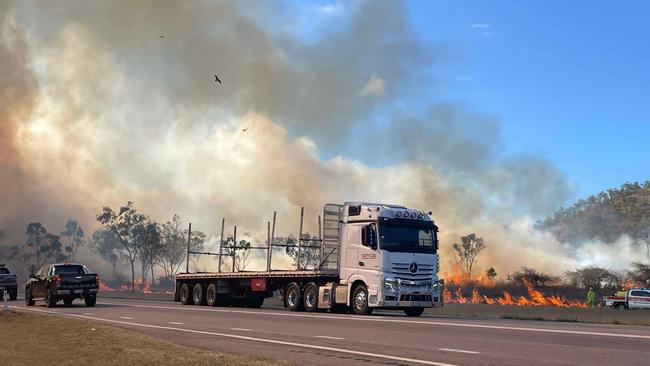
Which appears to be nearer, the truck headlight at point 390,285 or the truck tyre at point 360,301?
the truck headlight at point 390,285

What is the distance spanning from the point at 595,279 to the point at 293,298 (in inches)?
2867

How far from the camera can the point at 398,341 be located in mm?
16984

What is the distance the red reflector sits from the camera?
115ft

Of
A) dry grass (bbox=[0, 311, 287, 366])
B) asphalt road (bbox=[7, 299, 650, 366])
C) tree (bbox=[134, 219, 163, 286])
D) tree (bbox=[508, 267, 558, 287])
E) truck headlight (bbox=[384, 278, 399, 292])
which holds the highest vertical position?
tree (bbox=[134, 219, 163, 286])

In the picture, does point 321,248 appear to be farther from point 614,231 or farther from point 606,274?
point 614,231

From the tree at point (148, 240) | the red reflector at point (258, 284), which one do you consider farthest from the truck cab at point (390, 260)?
the tree at point (148, 240)

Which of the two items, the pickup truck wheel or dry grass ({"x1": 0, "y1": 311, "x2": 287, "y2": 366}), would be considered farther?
the pickup truck wheel

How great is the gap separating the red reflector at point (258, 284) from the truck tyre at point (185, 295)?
6356 mm

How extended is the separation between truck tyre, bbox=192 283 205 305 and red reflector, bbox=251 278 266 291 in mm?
4584

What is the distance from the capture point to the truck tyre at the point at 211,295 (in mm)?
38309

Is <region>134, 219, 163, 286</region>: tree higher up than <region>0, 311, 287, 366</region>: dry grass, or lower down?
higher up

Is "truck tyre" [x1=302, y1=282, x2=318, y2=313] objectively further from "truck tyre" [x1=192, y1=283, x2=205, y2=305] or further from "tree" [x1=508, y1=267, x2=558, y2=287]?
"tree" [x1=508, y1=267, x2=558, y2=287]

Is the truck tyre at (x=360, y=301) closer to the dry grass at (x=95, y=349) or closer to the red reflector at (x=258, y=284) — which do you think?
the red reflector at (x=258, y=284)

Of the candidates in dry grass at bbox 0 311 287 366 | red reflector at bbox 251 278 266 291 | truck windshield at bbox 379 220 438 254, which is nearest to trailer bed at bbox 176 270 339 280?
red reflector at bbox 251 278 266 291
